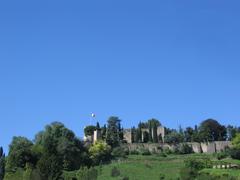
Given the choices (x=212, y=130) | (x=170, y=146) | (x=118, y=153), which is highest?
(x=212, y=130)

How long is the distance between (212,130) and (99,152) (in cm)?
2786

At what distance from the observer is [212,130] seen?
120375mm

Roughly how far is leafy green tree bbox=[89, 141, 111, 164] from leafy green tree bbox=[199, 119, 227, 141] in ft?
72.9

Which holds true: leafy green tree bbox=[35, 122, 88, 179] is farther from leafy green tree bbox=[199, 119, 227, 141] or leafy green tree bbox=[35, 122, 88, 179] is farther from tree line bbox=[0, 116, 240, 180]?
leafy green tree bbox=[199, 119, 227, 141]

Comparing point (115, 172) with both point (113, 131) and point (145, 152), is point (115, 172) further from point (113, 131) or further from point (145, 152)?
point (113, 131)

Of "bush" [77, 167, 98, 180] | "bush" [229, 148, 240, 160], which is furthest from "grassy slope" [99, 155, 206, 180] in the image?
"bush" [229, 148, 240, 160]

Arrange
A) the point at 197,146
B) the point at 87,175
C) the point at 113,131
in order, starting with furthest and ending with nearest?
the point at 113,131, the point at 197,146, the point at 87,175

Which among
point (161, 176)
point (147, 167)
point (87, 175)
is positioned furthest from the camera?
point (147, 167)

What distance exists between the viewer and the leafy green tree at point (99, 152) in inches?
3856

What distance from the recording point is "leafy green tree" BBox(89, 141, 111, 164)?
97938 mm

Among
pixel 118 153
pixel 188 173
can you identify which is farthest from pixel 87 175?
pixel 118 153

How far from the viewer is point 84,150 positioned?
97062 millimetres

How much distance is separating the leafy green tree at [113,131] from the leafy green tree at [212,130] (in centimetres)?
1452

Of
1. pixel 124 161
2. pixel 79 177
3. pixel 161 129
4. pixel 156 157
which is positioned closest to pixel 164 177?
pixel 79 177
